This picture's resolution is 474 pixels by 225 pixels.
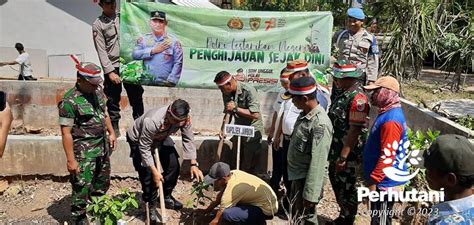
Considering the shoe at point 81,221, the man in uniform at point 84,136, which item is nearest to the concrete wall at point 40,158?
the man in uniform at point 84,136

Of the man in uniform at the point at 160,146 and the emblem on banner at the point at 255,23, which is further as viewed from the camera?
the emblem on banner at the point at 255,23

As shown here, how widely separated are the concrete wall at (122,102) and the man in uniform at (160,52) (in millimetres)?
662

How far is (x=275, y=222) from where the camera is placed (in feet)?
15.4

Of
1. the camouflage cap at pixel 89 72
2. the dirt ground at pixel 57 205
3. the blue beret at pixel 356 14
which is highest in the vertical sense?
the blue beret at pixel 356 14

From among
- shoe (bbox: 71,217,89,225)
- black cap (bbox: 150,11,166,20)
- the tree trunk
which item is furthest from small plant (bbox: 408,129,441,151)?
the tree trunk

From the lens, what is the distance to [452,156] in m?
1.91

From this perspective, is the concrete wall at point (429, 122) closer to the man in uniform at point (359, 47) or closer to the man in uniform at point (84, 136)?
the man in uniform at point (359, 47)

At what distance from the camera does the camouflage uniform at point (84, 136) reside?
4059mm

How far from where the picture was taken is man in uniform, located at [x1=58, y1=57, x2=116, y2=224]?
404 centimetres

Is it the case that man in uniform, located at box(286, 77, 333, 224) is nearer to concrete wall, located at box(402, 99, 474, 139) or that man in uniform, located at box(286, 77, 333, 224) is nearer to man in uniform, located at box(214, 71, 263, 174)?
man in uniform, located at box(214, 71, 263, 174)

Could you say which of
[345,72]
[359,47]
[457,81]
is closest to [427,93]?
[457,81]

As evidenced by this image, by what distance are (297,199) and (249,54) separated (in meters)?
3.39

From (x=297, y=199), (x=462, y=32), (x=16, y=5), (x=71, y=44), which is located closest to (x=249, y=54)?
(x=297, y=199)

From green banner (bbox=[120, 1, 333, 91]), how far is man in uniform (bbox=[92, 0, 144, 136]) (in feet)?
1.49
